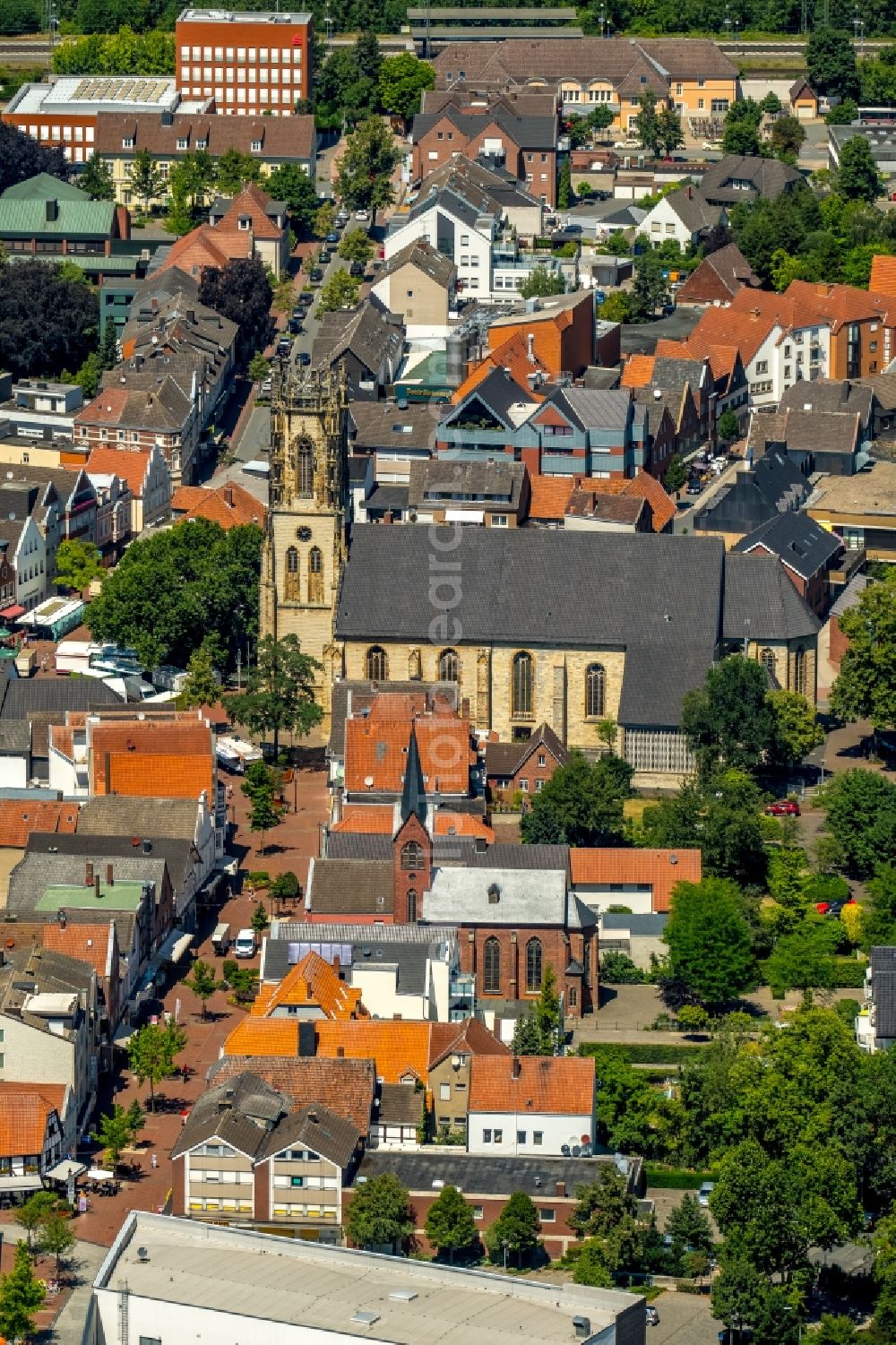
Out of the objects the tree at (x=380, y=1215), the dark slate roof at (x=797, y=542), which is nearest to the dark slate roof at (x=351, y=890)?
the tree at (x=380, y=1215)

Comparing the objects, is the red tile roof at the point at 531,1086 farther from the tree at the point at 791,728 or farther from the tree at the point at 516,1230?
the tree at the point at 791,728

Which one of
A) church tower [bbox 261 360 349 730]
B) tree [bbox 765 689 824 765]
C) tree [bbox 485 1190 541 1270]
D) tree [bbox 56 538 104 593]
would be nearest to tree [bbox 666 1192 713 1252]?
tree [bbox 485 1190 541 1270]

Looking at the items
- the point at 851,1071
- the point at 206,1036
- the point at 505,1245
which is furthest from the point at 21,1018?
the point at 851,1071

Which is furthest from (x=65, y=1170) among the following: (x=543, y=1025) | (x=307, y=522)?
(x=307, y=522)

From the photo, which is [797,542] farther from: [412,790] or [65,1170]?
[65,1170]

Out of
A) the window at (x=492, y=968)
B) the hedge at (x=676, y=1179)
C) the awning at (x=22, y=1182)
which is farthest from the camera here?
the window at (x=492, y=968)

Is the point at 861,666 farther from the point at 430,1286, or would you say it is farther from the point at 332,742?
the point at 430,1286
